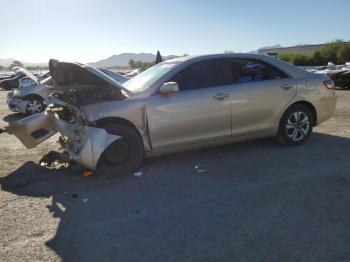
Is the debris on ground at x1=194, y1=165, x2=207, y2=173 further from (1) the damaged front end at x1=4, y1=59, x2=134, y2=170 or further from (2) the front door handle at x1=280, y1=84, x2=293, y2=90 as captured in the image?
(2) the front door handle at x1=280, y1=84, x2=293, y2=90

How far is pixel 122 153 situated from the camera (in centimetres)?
566

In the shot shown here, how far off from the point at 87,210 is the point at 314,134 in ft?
17.3

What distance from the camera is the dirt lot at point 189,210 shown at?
3504mm

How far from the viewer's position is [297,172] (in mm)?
5523

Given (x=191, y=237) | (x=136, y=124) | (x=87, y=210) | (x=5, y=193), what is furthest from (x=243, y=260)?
(x=5, y=193)

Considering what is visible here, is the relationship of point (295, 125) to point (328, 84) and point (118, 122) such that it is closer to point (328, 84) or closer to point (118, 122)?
point (328, 84)

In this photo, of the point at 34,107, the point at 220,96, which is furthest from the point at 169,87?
the point at 34,107

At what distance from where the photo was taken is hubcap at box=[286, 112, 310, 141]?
22.6 feet

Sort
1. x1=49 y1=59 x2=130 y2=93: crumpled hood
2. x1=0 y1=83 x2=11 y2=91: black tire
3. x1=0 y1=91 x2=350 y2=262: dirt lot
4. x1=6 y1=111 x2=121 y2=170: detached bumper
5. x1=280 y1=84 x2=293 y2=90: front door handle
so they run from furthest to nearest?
x1=0 y1=83 x2=11 y2=91: black tire, x1=280 y1=84 x2=293 y2=90: front door handle, x1=49 y1=59 x2=130 y2=93: crumpled hood, x1=6 y1=111 x2=121 y2=170: detached bumper, x1=0 y1=91 x2=350 y2=262: dirt lot

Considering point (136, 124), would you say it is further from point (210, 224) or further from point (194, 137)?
point (210, 224)

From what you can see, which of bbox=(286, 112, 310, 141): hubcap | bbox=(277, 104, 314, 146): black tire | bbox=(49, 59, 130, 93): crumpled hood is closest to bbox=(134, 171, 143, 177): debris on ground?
bbox=(49, 59, 130, 93): crumpled hood

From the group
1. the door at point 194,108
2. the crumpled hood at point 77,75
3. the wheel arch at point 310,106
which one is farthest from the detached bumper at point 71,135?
the wheel arch at point 310,106

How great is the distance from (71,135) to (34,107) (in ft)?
29.2

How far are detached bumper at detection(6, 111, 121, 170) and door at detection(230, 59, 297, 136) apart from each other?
2093 mm
